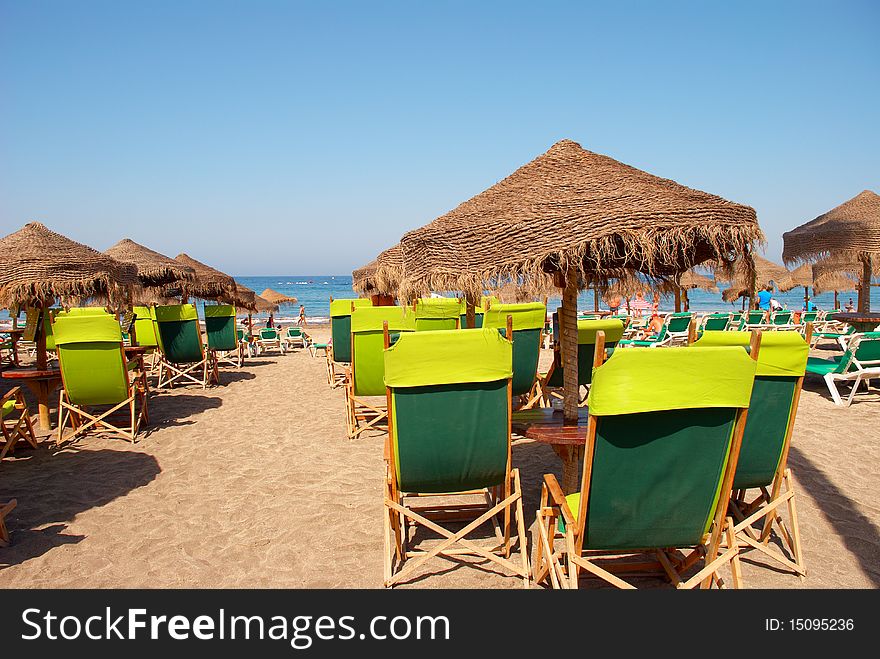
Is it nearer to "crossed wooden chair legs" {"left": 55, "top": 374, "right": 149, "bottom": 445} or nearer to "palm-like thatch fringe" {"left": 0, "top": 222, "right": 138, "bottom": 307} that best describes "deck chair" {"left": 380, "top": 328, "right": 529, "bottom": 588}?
"crossed wooden chair legs" {"left": 55, "top": 374, "right": 149, "bottom": 445}

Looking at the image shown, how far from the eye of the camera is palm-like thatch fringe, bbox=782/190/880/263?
8.35m

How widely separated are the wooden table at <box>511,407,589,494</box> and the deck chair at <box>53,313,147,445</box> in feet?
12.8

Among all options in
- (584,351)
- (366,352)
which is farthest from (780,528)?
(366,352)

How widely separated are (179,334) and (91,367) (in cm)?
280

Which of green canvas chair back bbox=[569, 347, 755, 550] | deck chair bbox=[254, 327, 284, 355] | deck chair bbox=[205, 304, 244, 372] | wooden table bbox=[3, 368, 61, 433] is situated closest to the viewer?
green canvas chair back bbox=[569, 347, 755, 550]

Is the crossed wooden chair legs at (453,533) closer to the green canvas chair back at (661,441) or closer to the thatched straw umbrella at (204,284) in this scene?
the green canvas chair back at (661,441)

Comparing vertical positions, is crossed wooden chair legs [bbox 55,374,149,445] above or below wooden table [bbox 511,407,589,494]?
below

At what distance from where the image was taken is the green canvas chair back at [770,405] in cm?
248

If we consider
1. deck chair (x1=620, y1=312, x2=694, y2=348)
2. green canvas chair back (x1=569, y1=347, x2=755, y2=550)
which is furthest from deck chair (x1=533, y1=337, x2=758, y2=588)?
deck chair (x1=620, y1=312, x2=694, y2=348)

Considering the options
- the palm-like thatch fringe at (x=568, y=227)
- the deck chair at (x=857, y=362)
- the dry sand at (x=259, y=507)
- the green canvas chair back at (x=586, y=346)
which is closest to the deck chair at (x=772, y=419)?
the dry sand at (x=259, y=507)

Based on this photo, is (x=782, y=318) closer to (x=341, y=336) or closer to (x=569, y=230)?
(x=341, y=336)

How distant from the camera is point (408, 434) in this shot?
2.58 m

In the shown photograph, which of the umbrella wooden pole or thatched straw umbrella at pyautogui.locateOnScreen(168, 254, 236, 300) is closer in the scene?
the umbrella wooden pole

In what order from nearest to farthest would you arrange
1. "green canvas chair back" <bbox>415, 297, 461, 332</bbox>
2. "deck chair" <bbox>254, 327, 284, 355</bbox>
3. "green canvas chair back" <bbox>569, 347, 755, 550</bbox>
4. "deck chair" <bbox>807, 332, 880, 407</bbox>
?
"green canvas chair back" <bbox>569, 347, 755, 550</bbox> → "deck chair" <bbox>807, 332, 880, 407</bbox> → "green canvas chair back" <bbox>415, 297, 461, 332</bbox> → "deck chair" <bbox>254, 327, 284, 355</bbox>
